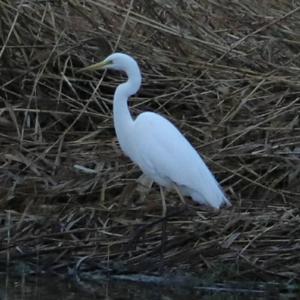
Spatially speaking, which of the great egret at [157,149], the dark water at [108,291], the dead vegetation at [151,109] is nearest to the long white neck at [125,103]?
the great egret at [157,149]

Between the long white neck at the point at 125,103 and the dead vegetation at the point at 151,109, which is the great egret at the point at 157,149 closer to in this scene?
the long white neck at the point at 125,103

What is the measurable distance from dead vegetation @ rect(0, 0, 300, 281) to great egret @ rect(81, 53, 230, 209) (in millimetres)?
227

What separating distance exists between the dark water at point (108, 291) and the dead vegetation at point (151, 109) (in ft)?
0.51

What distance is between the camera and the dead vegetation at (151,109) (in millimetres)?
6203

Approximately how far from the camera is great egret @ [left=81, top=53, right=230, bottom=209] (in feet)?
20.3

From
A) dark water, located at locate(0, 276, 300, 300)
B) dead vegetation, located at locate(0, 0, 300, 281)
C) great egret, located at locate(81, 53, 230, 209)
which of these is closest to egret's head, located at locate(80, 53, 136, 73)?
great egret, located at locate(81, 53, 230, 209)

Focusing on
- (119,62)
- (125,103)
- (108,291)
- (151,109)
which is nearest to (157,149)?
(125,103)

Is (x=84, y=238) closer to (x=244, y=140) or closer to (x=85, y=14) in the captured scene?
(x=244, y=140)

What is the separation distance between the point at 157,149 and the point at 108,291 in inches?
41.1

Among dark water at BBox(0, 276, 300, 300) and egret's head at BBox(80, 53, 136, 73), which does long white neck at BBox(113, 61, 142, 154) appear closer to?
egret's head at BBox(80, 53, 136, 73)

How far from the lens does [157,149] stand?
20.8 ft

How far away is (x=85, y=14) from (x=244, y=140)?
181cm

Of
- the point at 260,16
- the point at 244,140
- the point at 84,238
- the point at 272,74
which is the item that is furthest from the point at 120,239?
the point at 260,16

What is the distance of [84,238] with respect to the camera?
641 cm
